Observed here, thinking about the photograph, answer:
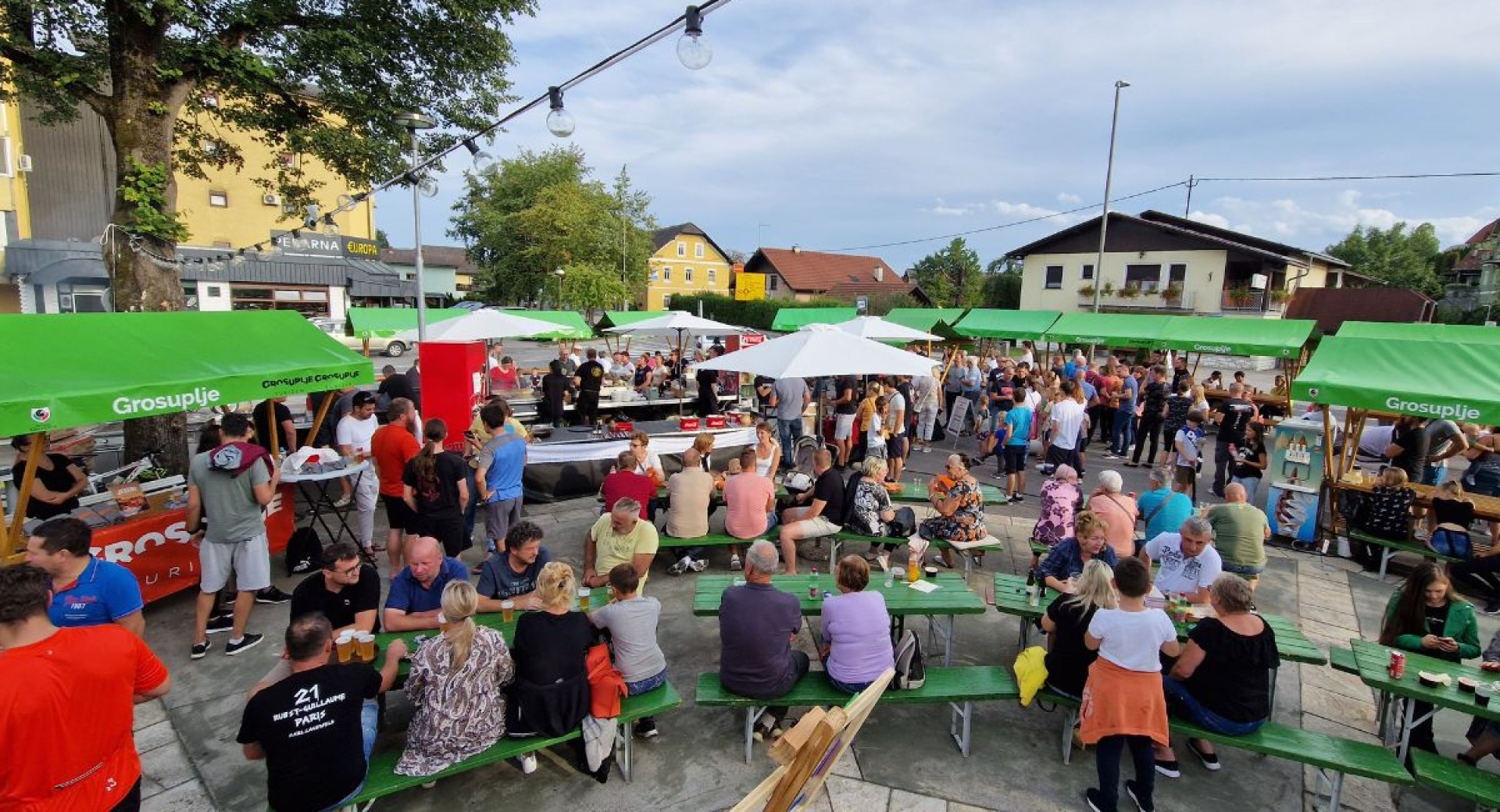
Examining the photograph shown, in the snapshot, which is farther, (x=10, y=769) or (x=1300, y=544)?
(x=1300, y=544)

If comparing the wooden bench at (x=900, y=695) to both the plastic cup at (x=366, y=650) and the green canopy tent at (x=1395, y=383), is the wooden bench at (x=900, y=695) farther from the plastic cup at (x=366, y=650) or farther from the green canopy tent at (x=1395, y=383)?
the green canopy tent at (x=1395, y=383)

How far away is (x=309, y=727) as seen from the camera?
292cm

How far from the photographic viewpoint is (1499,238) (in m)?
49.1

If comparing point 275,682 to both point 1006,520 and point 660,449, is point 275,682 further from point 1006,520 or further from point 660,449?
point 1006,520

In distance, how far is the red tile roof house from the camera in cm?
5328

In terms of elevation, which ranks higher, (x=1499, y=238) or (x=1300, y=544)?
(x=1499, y=238)

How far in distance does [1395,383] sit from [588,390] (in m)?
10.8

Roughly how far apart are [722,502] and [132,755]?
527 centimetres

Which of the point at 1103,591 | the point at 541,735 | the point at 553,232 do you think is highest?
the point at 553,232

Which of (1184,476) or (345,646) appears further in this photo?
(1184,476)

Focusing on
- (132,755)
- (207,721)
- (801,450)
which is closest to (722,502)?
(801,450)

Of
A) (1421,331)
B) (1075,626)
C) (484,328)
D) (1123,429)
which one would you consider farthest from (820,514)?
(1421,331)

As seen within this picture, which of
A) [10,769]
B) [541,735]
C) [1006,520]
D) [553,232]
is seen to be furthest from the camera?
[553,232]

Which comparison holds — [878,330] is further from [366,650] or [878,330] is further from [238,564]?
[366,650]
